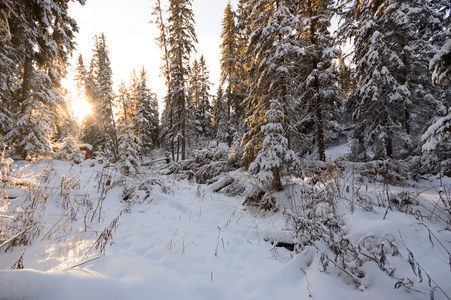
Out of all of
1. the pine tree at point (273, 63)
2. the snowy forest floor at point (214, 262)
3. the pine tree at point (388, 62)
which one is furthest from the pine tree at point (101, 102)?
the pine tree at point (388, 62)

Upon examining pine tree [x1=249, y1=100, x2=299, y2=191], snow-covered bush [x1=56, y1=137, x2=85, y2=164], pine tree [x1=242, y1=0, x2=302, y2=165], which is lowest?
pine tree [x1=249, y1=100, x2=299, y2=191]

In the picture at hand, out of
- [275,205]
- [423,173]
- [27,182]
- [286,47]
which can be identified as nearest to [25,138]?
[27,182]

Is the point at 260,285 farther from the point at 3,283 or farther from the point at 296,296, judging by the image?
the point at 3,283

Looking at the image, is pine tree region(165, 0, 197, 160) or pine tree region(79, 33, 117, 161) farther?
pine tree region(79, 33, 117, 161)

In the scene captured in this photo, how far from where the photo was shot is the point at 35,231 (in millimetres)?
2510

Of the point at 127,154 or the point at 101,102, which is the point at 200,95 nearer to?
the point at 101,102

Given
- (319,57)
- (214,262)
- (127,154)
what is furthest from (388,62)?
(127,154)

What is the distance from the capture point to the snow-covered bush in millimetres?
12445

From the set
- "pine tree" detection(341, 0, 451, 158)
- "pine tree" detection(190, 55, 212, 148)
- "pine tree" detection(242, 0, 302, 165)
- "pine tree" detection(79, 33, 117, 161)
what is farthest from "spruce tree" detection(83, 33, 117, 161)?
"pine tree" detection(341, 0, 451, 158)

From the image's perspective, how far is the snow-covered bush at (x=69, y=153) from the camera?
12445 millimetres

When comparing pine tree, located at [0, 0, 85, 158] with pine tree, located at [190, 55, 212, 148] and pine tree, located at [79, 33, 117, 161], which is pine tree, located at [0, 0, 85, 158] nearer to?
pine tree, located at [79, 33, 117, 161]

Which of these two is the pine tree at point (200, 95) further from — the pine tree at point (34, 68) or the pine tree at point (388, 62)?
the pine tree at point (388, 62)

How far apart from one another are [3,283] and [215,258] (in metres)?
2.15

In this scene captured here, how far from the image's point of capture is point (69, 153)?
12.8 m
